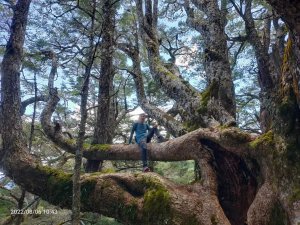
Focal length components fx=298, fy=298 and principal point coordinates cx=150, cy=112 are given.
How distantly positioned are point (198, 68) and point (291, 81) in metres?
9.57

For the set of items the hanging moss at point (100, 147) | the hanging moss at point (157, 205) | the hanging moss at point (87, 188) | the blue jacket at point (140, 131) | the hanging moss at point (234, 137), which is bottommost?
the hanging moss at point (157, 205)

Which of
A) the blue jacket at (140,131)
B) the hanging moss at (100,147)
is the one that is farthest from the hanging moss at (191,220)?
the hanging moss at (100,147)

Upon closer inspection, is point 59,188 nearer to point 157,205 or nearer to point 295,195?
point 157,205

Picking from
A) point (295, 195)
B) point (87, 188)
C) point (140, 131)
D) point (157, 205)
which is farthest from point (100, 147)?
point (295, 195)

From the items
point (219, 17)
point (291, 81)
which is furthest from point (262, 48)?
point (291, 81)

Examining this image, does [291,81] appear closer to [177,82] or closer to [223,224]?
[223,224]

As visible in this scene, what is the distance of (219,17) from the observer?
7.54 m

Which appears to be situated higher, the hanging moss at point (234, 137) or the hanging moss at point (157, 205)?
the hanging moss at point (234, 137)

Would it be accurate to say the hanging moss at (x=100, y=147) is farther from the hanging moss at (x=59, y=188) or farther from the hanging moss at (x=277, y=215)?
the hanging moss at (x=277, y=215)

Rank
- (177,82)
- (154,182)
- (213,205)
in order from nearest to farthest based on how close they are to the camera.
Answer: (213,205) → (154,182) → (177,82)

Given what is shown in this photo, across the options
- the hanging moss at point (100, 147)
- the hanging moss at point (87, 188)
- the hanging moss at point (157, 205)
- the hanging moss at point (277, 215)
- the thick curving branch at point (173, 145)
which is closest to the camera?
the hanging moss at point (277, 215)

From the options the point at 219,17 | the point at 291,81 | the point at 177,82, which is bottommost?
the point at 291,81

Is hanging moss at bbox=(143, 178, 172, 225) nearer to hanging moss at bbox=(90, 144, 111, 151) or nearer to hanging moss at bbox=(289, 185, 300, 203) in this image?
hanging moss at bbox=(289, 185, 300, 203)

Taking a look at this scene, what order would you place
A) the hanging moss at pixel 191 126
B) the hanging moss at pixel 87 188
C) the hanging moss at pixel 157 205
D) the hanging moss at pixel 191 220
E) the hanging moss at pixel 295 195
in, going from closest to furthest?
1. the hanging moss at pixel 295 195
2. the hanging moss at pixel 191 220
3. the hanging moss at pixel 157 205
4. the hanging moss at pixel 87 188
5. the hanging moss at pixel 191 126
